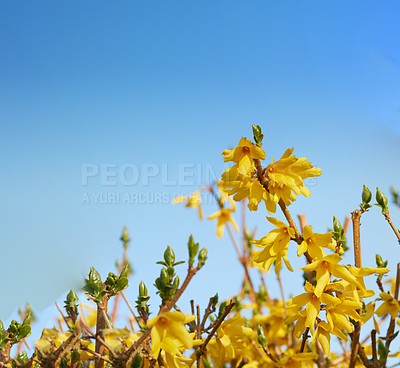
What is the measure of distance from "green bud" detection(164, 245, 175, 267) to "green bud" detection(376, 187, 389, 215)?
905 mm

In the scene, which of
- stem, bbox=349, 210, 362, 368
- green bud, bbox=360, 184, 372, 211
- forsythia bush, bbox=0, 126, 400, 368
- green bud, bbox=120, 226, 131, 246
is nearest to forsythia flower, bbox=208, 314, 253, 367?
forsythia bush, bbox=0, 126, 400, 368

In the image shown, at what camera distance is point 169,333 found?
3.60 feet

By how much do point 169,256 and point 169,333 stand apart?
275 millimetres

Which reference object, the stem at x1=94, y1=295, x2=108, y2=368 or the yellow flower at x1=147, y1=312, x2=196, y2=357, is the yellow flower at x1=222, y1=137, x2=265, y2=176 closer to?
the yellow flower at x1=147, y1=312, x2=196, y2=357

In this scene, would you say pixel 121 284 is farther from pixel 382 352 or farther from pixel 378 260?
pixel 378 260

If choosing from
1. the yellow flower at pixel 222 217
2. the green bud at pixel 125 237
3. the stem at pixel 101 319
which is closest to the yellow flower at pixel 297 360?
the stem at pixel 101 319

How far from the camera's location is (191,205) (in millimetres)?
3045

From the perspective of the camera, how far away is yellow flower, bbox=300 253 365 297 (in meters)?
1.24

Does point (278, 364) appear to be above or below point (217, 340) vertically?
below

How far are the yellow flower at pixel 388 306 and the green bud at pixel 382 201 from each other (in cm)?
34

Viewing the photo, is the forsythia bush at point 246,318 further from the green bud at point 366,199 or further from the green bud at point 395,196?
the green bud at point 395,196

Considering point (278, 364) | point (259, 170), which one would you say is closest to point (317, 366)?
point (278, 364)

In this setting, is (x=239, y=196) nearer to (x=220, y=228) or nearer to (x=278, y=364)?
(x=278, y=364)

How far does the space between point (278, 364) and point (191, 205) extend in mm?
1732
